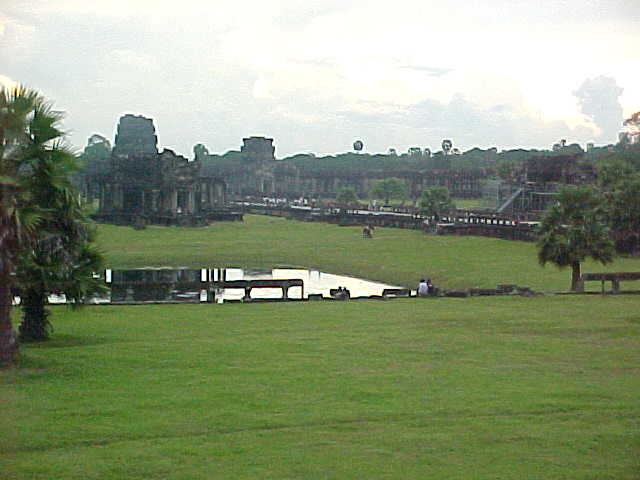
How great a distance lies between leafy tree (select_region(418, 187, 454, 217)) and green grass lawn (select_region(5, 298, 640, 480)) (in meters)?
47.9

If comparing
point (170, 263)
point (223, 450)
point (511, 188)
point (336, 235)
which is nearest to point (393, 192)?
point (511, 188)

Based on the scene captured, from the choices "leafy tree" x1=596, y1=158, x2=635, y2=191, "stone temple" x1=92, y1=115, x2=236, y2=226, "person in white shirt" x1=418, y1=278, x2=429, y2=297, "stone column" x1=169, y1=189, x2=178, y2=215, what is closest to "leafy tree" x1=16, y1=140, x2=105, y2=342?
"person in white shirt" x1=418, y1=278, x2=429, y2=297

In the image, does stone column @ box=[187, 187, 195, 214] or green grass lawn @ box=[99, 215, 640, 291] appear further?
stone column @ box=[187, 187, 195, 214]

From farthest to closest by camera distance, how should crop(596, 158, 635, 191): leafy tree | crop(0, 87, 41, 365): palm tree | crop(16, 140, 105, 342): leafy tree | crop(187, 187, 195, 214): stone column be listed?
crop(187, 187, 195, 214): stone column < crop(596, 158, 635, 191): leafy tree < crop(16, 140, 105, 342): leafy tree < crop(0, 87, 41, 365): palm tree

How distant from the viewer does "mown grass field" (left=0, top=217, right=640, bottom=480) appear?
10.3 metres

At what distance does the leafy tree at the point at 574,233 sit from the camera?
1178 inches

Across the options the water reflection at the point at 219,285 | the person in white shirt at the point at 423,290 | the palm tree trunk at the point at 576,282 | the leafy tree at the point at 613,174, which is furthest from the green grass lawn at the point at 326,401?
the leafy tree at the point at 613,174

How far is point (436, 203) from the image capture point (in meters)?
68.9

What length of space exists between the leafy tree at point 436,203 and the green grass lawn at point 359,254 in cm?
416

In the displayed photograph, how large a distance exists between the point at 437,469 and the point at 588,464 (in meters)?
1.61

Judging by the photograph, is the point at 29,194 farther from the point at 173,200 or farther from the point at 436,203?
the point at 173,200

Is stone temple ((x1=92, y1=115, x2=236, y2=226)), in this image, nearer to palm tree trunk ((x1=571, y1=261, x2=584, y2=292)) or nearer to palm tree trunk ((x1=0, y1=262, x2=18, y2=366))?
palm tree trunk ((x1=571, y1=261, x2=584, y2=292))

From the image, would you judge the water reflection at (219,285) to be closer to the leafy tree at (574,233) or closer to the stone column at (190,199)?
the leafy tree at (574,233)

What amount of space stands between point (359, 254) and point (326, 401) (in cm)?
3594
